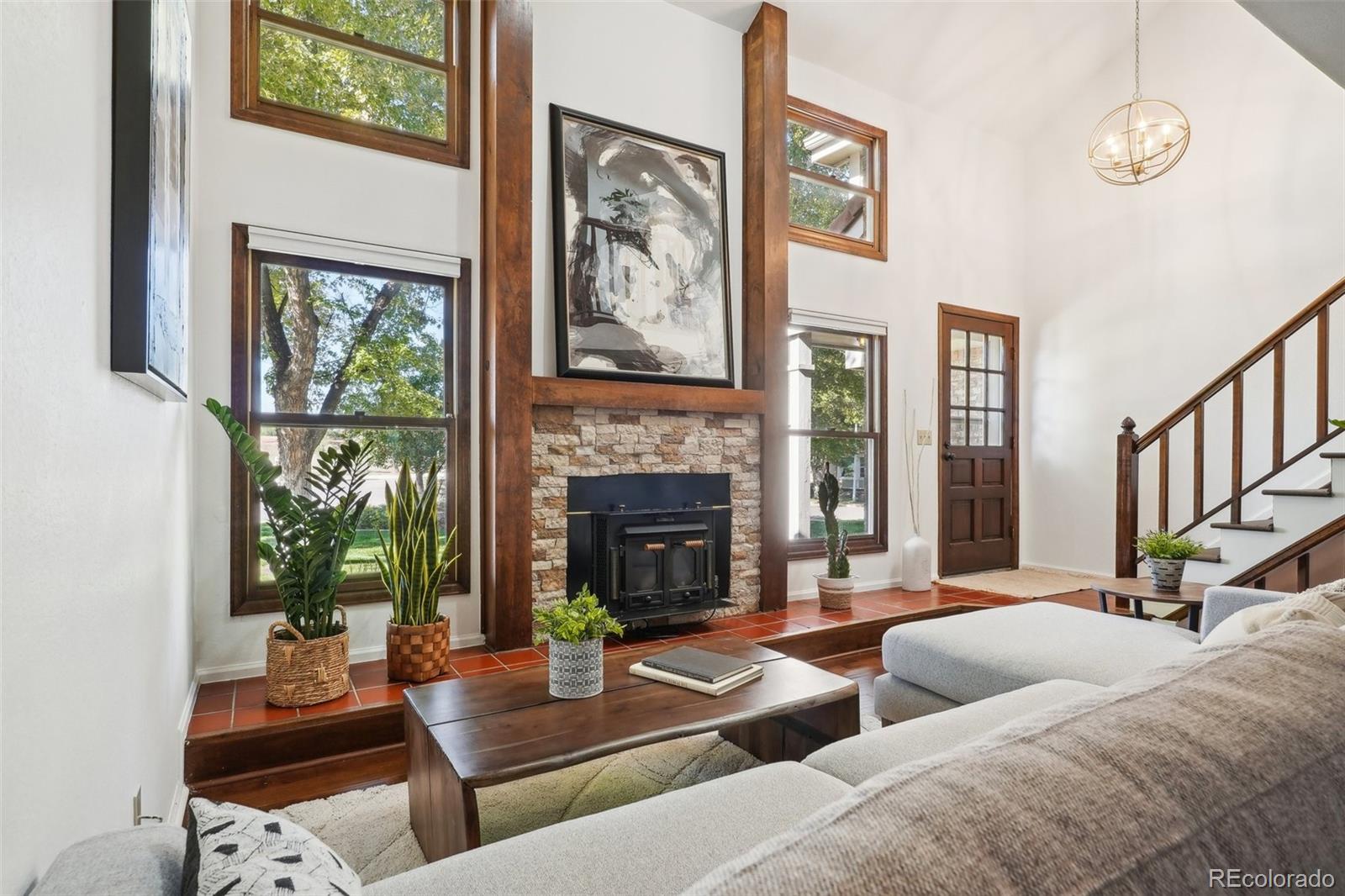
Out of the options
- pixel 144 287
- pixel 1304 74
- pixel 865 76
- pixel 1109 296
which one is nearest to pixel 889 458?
pixel 1109 296

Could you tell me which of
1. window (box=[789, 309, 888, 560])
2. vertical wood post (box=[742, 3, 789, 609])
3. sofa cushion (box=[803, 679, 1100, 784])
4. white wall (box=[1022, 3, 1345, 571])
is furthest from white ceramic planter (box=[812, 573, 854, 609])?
white wall (box=[1022, 3, 1345, 571])

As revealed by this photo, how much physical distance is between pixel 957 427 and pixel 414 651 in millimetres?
4534

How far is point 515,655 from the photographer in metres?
3.28

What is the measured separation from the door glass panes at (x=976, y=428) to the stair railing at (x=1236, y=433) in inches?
54.2

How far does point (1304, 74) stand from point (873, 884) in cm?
652

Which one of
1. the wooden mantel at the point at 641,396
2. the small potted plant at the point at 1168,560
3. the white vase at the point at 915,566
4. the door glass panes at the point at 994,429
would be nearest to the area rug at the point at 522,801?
the wooden mantel at the point at 641,396

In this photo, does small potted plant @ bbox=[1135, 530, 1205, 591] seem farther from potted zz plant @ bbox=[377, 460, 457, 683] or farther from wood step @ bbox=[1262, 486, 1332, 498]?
potted zz plant @ bbox=[377, 460, 457, 683]

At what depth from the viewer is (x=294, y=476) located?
3143 millimetres

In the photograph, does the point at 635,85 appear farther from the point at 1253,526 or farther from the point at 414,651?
the point at 1253,526

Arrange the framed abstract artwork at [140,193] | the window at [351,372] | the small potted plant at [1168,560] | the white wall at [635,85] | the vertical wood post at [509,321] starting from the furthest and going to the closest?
the white wall at [635,85]
the vertical wood post at [509,321]
the small potted plant at [1168,560]
the window at [351,372]
the framed abstract artwork at [140,193]

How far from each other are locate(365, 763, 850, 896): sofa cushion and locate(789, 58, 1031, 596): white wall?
3428 millimetres

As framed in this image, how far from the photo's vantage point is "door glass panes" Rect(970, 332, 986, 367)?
18.8 ft

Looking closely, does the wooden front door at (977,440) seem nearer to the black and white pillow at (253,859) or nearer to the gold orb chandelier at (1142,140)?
the gold orb chandelier at (1142,140)

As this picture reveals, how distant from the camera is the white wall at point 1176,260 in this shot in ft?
15.1
